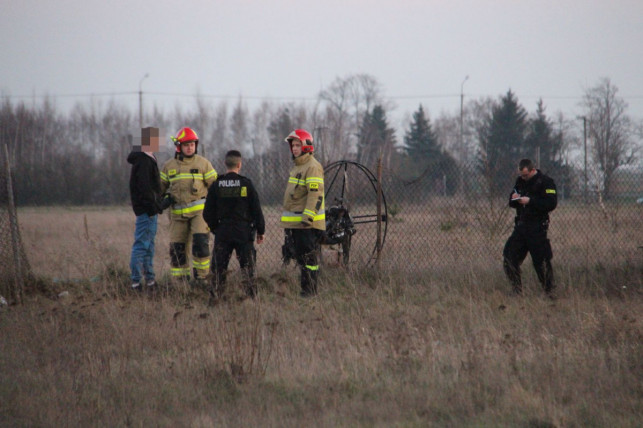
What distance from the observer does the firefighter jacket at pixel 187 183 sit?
8.07 m

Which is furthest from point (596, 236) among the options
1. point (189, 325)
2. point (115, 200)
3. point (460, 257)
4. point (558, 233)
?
point (115, 200)

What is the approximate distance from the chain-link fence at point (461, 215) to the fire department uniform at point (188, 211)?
65.0 inches

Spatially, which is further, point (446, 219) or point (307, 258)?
point (446, 219)

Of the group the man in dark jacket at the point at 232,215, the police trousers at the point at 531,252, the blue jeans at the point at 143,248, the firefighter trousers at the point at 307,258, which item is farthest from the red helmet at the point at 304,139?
A: the police trousers at the point at 531,252

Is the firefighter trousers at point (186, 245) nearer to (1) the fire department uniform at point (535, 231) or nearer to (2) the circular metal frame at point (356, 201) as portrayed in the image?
(2) the circular metal frame at point (356, 201)

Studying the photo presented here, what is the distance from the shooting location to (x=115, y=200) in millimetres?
39656

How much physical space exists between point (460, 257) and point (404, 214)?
5.30 feet

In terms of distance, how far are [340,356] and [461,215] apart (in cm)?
494

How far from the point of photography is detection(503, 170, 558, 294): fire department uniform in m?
7.61

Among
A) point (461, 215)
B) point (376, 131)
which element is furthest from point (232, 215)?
point (376, 131)

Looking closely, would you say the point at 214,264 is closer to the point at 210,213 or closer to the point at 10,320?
the point at 210,213

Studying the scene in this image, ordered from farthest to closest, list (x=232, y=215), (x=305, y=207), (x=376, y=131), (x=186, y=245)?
(x=376, y=131)
(x=186, y=245)
(x=305, y=207)
(x=232, y=215)

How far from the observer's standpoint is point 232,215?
7469mm

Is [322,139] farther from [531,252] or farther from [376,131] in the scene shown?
[376,131]
